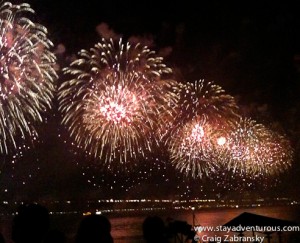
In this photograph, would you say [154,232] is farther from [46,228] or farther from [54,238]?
[46,228]

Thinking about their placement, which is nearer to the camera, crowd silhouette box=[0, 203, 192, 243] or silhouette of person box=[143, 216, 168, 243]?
crowd silhouette box=[0, 203, 192, 243]

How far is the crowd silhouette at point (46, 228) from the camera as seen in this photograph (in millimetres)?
4637

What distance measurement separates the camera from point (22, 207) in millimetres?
4719

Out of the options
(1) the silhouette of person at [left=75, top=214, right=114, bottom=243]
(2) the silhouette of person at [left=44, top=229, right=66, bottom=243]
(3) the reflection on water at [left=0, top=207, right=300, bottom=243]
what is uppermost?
(1) the silhouette of person at [left=75, top=214, right=114, bottom=243]

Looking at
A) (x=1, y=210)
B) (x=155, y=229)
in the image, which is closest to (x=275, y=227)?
(x=155, y=229)

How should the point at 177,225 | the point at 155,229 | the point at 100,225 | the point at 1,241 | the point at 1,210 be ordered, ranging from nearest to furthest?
the point at 100,225 → the point at 1,241 → the point at 155,229 → the point at 177,225 → the point at 1,210

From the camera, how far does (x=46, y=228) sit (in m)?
4.73

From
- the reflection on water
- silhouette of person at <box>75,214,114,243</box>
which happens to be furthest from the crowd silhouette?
the reflection on water

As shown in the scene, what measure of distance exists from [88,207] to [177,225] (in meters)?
194

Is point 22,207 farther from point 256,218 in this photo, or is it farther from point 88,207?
point 88,207

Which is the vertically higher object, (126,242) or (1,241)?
(1,241)

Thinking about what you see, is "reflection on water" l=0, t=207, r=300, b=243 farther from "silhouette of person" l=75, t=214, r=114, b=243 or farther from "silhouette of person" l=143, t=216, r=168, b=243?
"silhouette of person" l=75, t=214, r=114, b=243

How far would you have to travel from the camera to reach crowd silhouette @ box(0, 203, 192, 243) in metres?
4.64

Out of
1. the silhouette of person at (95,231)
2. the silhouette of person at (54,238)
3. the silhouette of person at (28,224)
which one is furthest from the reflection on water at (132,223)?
the silhouette of person at (28,224)
